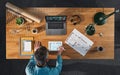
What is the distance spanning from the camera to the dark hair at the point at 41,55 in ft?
5.66

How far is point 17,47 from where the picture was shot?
6.28 ft

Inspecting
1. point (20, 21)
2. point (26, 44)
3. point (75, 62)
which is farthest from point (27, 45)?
point (75, 62)

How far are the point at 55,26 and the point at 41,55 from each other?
0.24 meters

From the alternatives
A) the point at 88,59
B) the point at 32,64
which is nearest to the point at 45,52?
the point at 32,64

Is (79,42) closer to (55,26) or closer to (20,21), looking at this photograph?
(55,26)

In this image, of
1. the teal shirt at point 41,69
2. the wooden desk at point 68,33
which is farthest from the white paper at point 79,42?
the teal shirt at point 41,69

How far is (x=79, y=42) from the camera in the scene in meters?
1.92

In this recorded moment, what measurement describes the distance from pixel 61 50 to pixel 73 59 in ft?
0.29

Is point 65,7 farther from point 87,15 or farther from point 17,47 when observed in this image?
point 17,47

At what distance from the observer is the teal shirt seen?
5.74 ft

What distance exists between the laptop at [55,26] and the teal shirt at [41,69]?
0.14m

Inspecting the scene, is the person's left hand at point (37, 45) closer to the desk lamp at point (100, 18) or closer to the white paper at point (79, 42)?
the white paper at point (79, 42)

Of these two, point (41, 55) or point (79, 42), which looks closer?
point (41, 55)

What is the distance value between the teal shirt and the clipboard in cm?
7
